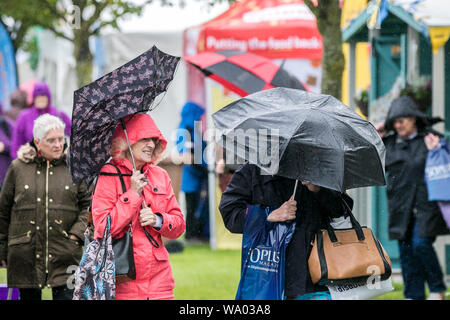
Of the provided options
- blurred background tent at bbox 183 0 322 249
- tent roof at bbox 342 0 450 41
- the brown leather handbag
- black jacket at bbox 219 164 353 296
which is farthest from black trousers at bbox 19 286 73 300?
blurred background tent at bbox 183 0 322 249

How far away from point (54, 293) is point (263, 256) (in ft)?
6.45

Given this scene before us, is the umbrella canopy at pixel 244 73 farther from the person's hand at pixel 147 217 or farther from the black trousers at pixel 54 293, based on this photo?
the person's hand at pixel 147 217

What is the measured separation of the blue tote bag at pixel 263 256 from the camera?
4.35m

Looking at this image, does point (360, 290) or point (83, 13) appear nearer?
point (360, 290)

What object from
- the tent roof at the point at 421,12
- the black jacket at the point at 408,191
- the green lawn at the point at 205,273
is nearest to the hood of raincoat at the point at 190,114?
the green lawn at the point at 205,273

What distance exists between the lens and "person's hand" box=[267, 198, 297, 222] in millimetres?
4398

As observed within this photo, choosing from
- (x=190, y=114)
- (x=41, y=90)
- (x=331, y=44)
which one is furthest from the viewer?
(x=190, y=114)

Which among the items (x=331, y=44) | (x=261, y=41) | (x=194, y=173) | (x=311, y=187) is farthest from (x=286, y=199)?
(x=194, y=173)

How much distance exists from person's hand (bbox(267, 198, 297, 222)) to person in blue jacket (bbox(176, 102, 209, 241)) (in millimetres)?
6045

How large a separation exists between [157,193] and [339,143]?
3.70ft

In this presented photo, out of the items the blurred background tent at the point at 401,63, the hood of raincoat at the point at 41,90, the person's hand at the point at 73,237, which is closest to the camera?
the person's hand at the point at 73,237

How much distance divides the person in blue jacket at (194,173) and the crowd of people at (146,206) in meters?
2.56

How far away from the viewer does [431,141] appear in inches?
294

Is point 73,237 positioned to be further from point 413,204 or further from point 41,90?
point 41,90
